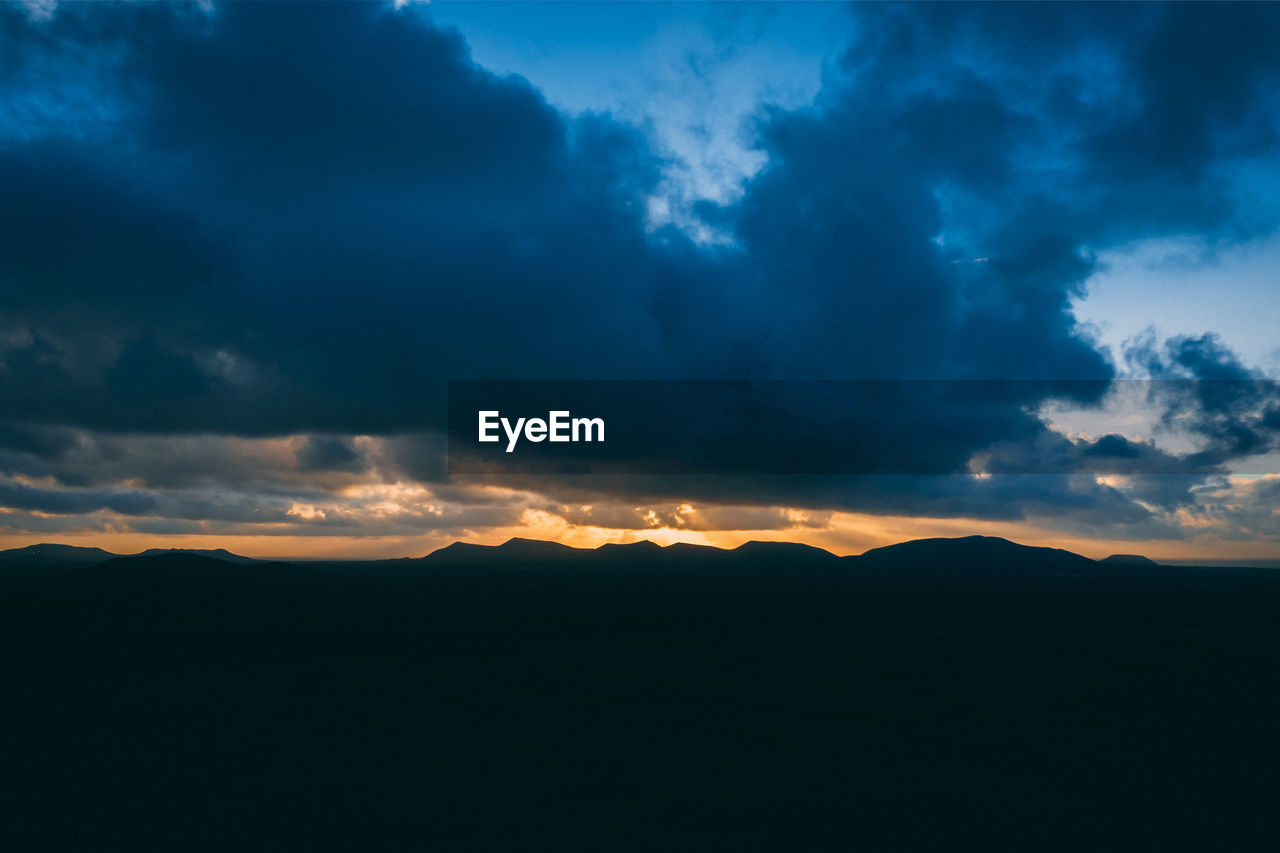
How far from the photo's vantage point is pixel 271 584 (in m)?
101

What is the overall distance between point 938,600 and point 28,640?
411 feet

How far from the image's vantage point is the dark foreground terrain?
2055 centimetres

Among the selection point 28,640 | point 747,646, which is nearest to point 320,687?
point 747,646

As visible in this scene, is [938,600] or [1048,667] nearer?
[1048,667]

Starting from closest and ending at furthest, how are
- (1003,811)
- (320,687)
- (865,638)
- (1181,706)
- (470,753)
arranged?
(1003,811), (470,753), (1181,706), (320,687), (865,638)

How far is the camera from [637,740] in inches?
1144

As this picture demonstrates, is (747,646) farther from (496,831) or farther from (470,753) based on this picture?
(496,831)

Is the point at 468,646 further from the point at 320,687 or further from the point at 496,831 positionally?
the point at 496,831

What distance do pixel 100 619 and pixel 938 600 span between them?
123 meters

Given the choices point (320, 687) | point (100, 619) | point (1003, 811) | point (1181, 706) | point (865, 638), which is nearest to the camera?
point (1003, 811)

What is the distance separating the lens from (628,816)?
21219 mm

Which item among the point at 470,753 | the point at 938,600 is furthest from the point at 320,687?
the point at 938,600

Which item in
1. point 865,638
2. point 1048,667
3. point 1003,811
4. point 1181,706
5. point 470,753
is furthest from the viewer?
point 865,638

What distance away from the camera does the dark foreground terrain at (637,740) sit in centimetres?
2055
